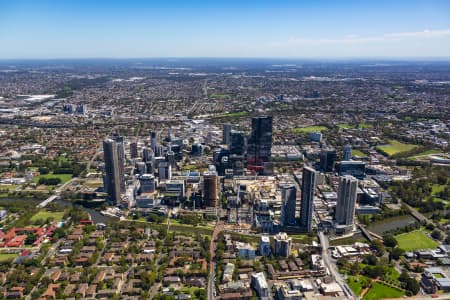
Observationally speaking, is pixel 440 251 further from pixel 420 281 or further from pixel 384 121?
pixel 384 121

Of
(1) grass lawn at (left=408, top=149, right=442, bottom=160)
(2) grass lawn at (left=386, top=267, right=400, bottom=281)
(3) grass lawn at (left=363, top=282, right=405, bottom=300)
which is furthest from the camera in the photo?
(1) grass lawn at (left=408, top=149, right=442, bottom=160)

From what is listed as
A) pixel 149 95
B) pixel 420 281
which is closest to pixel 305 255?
pixel 420 281

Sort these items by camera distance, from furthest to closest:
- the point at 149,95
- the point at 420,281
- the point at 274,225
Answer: the point at 149,95
the point at 274,225
the point at 420,281

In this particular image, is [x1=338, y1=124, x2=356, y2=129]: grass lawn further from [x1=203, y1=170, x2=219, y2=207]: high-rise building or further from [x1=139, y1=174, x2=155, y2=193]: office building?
[x1=139, y1=174, x2=155, y2=193]: office building

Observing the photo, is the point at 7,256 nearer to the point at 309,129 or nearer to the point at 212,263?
the point at 212,263

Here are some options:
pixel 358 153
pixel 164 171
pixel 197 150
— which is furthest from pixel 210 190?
pixel 358 153

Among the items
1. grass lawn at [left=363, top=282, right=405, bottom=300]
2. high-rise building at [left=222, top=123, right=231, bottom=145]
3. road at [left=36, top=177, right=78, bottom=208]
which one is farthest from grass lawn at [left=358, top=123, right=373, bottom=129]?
road at [left=36, top=177, right=78, bottom=208]

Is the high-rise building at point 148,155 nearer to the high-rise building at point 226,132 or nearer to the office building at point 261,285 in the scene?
the high-rise building at point 226,132
